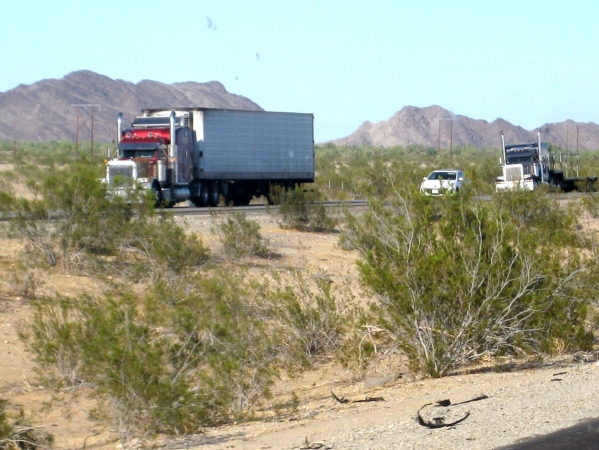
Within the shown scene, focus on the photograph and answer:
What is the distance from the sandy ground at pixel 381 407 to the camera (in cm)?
832

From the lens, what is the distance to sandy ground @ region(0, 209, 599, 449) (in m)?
8.32

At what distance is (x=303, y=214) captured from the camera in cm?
2770

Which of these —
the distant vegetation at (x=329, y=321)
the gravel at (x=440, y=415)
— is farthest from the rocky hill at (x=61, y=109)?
the gravel at (x=440, y=415)

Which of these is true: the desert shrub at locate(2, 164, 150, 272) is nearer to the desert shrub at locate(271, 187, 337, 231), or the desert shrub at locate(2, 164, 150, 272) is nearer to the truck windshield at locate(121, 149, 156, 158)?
the desert shrub at locate(271, 187, 337, 231)

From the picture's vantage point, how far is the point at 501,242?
40.2 feet

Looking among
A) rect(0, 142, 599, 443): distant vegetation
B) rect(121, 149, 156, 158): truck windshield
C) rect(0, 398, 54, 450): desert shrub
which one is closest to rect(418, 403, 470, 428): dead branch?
rect(0, 142, 599, 443): distant vegetation

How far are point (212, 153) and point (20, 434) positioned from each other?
29.0 m

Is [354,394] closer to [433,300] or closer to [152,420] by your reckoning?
[433,300]

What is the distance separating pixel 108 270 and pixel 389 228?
745 cm

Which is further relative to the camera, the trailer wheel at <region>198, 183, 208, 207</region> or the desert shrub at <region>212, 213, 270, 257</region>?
the trailer wheel at <region>198, 183, 208, 207</region>

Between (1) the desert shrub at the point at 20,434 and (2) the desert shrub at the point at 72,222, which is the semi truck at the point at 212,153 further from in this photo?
(1) the desert shrub at the point at 20,434

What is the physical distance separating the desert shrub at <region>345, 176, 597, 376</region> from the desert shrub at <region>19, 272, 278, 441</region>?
1.84 metres

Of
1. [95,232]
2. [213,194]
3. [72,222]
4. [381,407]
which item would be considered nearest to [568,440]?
[381,407]

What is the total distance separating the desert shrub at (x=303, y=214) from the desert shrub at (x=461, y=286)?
47.3 feet
